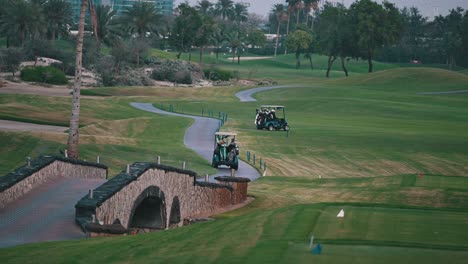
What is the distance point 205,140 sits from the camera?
61562 millimetres

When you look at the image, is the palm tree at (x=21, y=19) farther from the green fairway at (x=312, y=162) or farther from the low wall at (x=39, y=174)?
the low wall at (x=39, y=174)

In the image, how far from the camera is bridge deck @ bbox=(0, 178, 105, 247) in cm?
1873

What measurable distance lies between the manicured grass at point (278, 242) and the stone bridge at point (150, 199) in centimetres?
135

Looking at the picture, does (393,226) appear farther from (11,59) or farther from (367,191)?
(11,59)

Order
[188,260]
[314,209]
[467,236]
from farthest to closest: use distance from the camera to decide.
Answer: [314,209] → [467,236] → [188,260]

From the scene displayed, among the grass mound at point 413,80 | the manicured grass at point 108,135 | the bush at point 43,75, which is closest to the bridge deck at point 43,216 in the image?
the manicured grass at point 108,135

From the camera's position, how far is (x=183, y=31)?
→ 173 m

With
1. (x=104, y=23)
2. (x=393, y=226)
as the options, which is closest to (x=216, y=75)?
(x=104, y=23)

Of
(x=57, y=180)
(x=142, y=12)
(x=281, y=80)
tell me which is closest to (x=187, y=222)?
(x=57, y=180)

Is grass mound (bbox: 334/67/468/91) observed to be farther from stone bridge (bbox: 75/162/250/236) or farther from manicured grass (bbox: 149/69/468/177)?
stone bridge (bbox: 75/162/250/236)

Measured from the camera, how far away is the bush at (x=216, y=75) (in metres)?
157

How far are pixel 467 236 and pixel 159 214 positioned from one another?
923 cm

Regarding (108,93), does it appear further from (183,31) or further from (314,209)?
(314,209)

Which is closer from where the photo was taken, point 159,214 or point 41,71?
point 159,214
